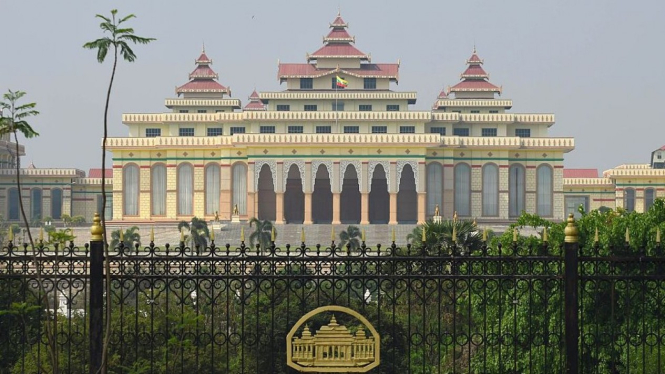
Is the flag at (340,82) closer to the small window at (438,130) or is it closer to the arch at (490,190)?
the small window at (438,130)

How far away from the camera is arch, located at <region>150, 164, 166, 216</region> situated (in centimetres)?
7256

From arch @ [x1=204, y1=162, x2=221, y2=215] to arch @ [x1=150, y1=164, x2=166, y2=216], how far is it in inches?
108

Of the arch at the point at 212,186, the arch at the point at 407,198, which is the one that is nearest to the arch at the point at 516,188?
the arch at the point at 407,198

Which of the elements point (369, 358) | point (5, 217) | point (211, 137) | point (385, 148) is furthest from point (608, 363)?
point (5, 217)

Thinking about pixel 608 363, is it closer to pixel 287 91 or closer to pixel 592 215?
pixel 592 215

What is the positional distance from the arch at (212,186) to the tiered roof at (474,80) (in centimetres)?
1655

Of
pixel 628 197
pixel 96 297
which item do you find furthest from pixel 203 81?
pixel 96 297

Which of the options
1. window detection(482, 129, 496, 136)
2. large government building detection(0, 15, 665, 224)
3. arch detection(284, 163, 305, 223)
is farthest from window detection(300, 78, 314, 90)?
window detection(482, 129, 496, 136)

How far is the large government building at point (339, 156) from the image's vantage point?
68938 mm

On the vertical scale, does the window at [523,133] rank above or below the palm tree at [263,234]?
above

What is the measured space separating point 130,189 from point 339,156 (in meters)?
13.6

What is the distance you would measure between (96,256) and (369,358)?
2985 millimetres

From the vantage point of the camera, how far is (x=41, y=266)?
12.3 metres

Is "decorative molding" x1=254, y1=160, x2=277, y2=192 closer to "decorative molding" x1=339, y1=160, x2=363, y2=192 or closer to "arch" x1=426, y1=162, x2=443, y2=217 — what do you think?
"decorative molding" x1=339, y1=160, x2=363, y2=192
